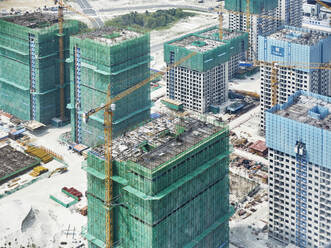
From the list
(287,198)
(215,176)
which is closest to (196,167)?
(215,176)

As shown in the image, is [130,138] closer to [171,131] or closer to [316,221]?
[171,131]

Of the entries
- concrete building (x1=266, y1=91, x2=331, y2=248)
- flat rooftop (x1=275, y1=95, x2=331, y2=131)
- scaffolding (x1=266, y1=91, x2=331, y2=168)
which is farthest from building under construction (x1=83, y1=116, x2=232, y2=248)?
flat rooftop (x1=275, y1=95, x2=331, y2=131)

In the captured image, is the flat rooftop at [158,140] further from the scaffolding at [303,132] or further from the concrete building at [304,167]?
the concrete building at [304,167]

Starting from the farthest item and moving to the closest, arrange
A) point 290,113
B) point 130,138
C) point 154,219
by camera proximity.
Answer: point 290,113 < point 130,138 < point 154,219

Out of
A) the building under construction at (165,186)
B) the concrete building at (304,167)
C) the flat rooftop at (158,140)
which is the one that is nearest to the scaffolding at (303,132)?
the concrete building at (304,167)

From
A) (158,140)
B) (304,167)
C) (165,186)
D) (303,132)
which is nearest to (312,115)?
(303,132)

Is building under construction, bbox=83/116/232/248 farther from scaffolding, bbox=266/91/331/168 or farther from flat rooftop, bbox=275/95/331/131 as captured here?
flat rooftop, bbox=275/95/331/131
